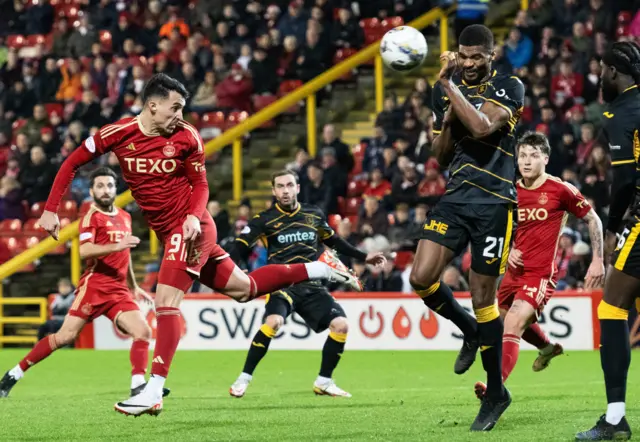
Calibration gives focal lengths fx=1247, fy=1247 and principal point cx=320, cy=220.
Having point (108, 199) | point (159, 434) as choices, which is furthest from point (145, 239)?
point (159, 434)

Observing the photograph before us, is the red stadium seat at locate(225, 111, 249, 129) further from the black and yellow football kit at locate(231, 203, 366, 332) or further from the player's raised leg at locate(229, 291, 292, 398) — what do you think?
the player's raised leg at locate(229, 291, 292, 398)

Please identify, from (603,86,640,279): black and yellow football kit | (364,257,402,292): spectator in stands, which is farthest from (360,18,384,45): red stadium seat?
(603,86,640,279): black and yellow football kit

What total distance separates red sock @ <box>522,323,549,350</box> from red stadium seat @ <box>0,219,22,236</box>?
12301mm

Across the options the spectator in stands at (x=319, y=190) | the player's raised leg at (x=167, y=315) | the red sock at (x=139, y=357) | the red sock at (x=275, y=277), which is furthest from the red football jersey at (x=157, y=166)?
the spectator in stands at (x=319, y=190)

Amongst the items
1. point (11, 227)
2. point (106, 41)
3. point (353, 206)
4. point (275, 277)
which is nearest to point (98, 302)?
point (275, 277)

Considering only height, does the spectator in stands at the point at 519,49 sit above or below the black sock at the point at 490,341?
below

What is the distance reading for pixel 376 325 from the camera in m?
16.2

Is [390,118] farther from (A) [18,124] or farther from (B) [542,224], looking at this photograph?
(B) [542,224]

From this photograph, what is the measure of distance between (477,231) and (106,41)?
1807cm

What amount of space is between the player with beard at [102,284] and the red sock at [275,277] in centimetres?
215

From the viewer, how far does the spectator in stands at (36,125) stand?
2319cm

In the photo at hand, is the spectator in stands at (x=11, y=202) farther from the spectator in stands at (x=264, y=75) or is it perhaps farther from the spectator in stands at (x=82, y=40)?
the spectator in stands at (x=264, y=75)

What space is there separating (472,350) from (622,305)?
1.87 m

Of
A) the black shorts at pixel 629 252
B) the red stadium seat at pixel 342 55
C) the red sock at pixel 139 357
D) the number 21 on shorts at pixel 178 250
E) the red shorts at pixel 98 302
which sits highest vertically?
the black shorts at pixel 629 252
